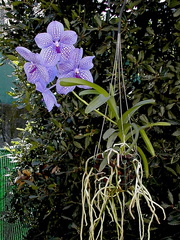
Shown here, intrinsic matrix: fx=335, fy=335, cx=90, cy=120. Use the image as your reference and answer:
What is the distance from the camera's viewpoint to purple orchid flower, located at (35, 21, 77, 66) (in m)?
0.81

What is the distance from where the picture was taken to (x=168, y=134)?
1.40m

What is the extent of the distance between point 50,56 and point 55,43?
0.04 meters

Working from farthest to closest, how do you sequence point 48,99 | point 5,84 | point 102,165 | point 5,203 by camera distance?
point 5,84, point 5,203, point 48,99, point 102,165

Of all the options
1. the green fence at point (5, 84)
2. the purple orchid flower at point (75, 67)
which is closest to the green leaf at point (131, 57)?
the purple orchid flower at point (75, 67)

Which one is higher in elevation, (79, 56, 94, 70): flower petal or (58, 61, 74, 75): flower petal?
(79, 56, 94, 70): flower petal

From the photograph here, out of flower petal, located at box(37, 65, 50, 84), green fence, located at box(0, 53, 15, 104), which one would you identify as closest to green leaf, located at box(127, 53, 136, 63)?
flower petal, located at box(37, 65, 50, 84)

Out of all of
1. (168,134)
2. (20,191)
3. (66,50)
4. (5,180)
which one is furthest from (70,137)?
(5,180)

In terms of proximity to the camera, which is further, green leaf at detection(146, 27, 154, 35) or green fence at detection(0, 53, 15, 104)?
green fence at detection(0, 53, 15, 104)

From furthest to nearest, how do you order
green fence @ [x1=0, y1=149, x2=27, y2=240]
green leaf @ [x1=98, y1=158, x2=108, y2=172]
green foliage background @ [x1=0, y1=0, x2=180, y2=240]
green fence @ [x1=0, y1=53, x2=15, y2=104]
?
green fence @ [x1=0, y1=53, x2=15, y2=104] → green fence @ [x1=0, y1=149, x2=27, y2=240] → green foliage background @ [x1=0, y1=0, x2=180, y2=240] → green leaf @ [x1=98, y1=158, x2=108, y2=172]

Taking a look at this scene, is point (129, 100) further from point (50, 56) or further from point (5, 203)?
point (5, 203)

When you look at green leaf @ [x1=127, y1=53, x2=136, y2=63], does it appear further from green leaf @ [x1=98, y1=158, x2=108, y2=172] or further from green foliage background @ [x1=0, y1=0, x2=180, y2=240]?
green leaf @ [x1=98, y1=158, x2=108, y2=172]

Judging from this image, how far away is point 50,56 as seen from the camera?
0.81 metres

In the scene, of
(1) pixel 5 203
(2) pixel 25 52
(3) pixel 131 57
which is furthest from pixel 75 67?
(1) pixel 5 203

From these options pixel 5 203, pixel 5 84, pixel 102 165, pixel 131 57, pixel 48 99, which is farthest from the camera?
pixel 5 84
